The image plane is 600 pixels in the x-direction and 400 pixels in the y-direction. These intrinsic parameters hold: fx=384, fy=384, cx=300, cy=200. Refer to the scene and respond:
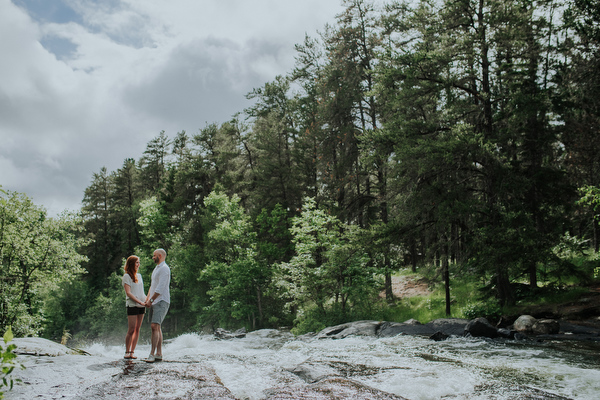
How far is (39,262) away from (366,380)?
1974 centimetres

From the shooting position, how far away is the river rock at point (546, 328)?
10.9 metres

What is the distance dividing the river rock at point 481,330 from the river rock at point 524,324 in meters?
0.79

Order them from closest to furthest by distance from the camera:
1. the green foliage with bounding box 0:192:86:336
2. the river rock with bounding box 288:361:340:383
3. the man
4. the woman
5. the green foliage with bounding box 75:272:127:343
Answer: the river rock with bounding box 288:361:340:383, the man, the woman, the green foliage with bounding box 0:192:86:336, the green foliage with bounding box 75:272:127:343

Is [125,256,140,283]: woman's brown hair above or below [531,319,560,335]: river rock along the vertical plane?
above

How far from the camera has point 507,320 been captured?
1275 centimetres

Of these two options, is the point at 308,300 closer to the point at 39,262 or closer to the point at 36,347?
the point at 36,347

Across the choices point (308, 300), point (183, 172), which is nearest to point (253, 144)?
point (183, 172)

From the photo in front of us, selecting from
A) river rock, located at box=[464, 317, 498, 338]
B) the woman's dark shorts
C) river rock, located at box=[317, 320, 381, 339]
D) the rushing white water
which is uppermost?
the woman's dark shorts

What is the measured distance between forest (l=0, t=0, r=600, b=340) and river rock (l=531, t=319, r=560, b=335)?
184cm

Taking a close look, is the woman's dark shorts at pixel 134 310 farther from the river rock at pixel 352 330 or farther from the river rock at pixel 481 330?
the river rock at pixel 481 330

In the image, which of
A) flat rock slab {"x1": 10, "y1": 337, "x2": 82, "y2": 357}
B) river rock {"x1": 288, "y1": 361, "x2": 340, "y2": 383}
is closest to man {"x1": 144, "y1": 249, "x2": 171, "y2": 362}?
flat rock slab {"x1": 10, "y1": 337, "x2": 82, "y2": 357}

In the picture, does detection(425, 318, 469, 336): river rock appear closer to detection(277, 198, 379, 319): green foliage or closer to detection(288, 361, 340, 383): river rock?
detection(277, 198, 379, 319): green foliage

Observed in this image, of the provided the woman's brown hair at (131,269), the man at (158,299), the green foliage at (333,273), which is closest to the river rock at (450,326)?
the green foliage at (333,273)

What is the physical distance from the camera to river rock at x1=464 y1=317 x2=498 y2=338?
11.1 meters
